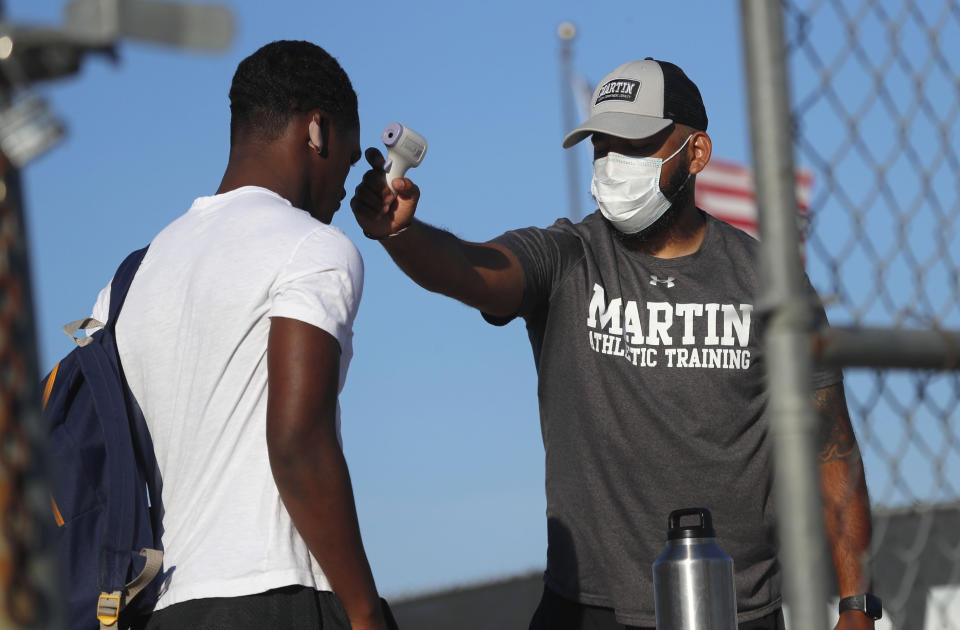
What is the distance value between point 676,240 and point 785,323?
8.07 feet

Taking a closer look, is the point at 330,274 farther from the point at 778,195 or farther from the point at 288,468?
the point at 778,195

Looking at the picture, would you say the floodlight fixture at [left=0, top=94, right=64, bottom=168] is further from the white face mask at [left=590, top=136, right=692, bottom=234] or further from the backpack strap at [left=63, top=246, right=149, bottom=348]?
the white face mask at [left=590, top=136, right=692, bottom=234]

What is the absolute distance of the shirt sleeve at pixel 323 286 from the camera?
254 centimetres

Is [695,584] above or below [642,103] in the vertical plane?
below

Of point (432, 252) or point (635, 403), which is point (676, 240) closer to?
point (635, 403)

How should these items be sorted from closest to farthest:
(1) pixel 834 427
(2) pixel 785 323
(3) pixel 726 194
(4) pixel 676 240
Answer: (2) pixel 785 323 → (1) pixel 834 427 → (4) pixel 676 240 → (3) pixel 726 194

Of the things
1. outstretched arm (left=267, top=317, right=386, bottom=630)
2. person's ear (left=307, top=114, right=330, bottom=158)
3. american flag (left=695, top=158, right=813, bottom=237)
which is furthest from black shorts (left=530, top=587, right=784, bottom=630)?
american flag (left=695, top=158, right=813, bottom=237)

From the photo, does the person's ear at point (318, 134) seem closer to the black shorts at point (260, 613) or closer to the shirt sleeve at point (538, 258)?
the shirt sleeve at point (538, 258)

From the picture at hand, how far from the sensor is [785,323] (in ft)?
4.97

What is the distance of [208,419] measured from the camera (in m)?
2.62

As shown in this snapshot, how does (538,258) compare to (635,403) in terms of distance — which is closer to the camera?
(635,403)

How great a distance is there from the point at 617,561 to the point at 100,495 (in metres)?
1.60

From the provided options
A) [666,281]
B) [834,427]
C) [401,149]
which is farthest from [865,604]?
[401,149]

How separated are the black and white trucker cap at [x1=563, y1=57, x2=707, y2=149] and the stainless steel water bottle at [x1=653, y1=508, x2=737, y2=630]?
1523 mm
